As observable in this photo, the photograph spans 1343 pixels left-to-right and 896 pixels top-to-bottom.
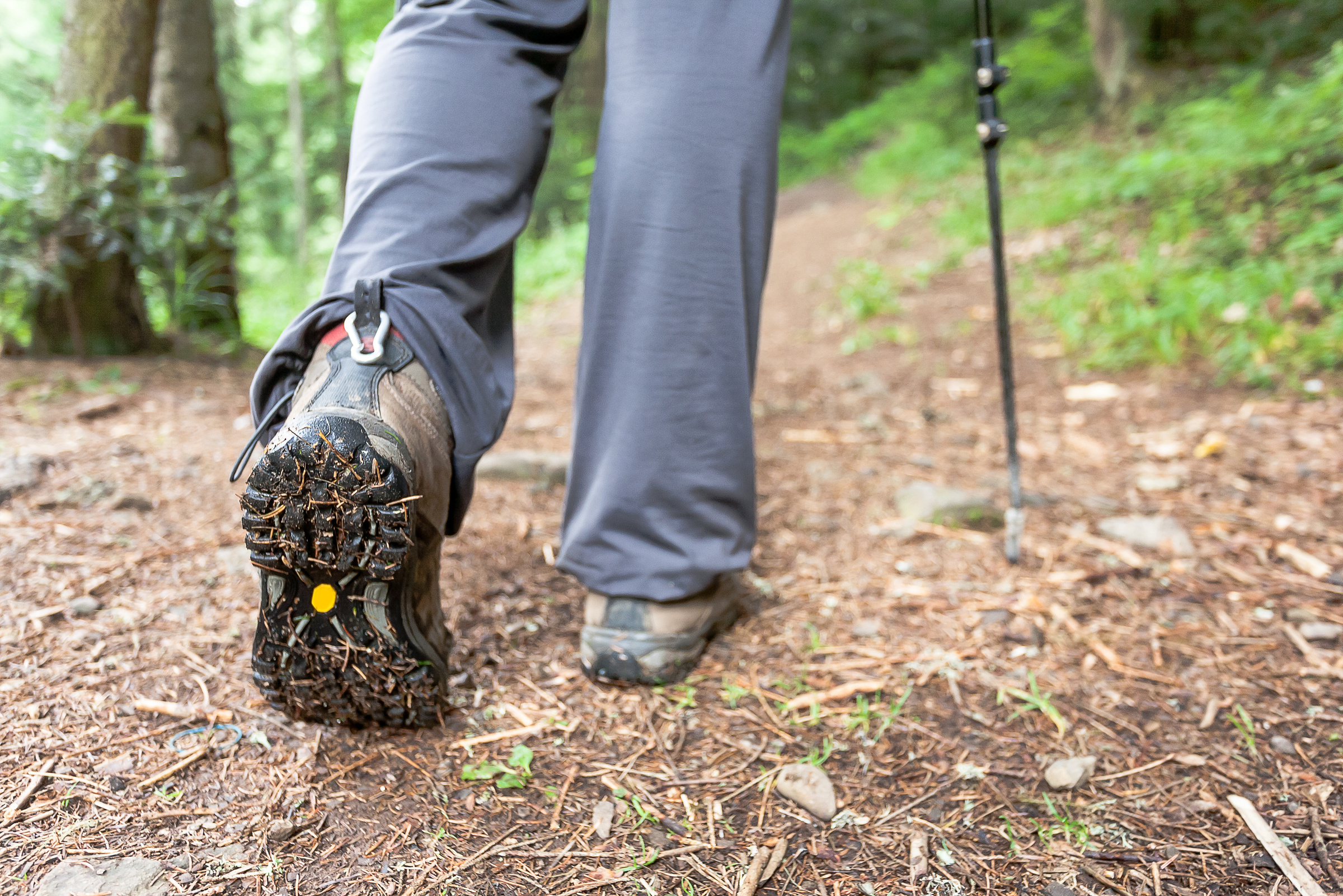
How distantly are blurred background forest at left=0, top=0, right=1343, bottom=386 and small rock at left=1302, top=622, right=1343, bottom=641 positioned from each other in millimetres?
1700

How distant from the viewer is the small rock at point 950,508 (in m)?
1.99

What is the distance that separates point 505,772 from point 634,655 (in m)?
0.29

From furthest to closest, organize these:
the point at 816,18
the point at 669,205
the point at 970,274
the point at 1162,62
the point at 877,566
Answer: the point at 816,18, the point at 1162,62, the point at 970,274, the point at 877,566, the point at 669,205

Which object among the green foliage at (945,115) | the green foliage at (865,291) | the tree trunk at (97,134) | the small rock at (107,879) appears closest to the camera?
the small rock at (107,879)

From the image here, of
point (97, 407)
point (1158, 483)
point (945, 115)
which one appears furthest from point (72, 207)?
point (945, 115)

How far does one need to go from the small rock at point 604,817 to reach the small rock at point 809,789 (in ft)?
0.76

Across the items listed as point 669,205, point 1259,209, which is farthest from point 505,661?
point 1259,209

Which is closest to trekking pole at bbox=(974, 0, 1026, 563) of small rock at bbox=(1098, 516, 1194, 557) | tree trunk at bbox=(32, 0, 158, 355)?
small rock at bbox=(1098, 516, 1194, 557)

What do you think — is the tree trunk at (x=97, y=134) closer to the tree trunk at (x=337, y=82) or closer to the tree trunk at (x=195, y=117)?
the tree trunk at (x=195, y=117)

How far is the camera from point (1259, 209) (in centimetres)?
371

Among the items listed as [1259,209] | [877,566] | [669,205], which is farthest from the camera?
[1259,209]

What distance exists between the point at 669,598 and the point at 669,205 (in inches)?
24.5

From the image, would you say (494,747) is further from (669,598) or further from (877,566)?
(877,566)

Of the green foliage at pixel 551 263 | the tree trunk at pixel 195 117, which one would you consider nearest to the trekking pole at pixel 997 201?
the tree trunk at pixel 195 117
